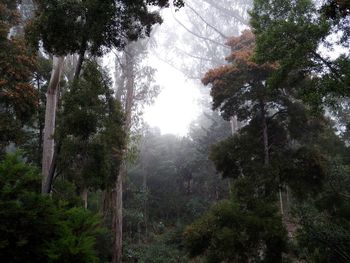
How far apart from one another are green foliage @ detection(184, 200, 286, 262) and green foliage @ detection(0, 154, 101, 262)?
3177mm

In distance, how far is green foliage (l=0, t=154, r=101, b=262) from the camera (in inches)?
186

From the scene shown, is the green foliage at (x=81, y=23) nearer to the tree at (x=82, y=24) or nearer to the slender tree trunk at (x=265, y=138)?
the tree at (x=82, y=24)

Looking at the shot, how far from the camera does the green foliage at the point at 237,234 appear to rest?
25.0ft

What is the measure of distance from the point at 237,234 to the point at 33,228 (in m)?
4.41

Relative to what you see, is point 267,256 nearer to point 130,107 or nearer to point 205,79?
point 205,79

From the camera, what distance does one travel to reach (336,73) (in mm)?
6938

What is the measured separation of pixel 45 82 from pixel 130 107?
13.7ft

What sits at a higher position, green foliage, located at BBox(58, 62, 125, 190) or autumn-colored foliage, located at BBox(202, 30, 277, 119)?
autumn-colored foliage, located at BBox(202, 30, 277, 119)

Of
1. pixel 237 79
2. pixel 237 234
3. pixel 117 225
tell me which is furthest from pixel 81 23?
pixel 117 225

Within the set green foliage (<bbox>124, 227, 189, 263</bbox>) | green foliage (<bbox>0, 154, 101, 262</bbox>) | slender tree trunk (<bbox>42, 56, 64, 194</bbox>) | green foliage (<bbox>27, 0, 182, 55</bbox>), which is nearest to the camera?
green foliage (<bbox>0, 154, 101, 262</bbox>)

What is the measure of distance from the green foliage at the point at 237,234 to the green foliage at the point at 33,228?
10.4 ft

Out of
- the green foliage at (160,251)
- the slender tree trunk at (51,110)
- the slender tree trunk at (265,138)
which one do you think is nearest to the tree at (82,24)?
the slender tree trunk at (51,110)

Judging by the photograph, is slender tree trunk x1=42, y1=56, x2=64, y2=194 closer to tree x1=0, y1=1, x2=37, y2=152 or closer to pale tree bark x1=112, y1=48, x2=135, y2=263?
tree x1=0, y1=1, x2=37, y2=152

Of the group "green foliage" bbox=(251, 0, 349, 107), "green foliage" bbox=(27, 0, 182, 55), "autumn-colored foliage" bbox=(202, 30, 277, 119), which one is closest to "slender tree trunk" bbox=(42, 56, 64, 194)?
"green foliage" bbox=(27, 0, 182, 55)
